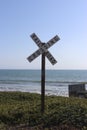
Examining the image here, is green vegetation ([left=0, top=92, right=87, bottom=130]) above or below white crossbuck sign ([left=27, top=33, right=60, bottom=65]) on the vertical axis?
below

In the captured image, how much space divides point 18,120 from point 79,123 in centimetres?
261

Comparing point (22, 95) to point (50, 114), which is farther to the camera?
point (22, 95)

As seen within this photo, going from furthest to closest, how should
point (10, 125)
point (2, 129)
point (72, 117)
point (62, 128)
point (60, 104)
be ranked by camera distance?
point (60, 104), point (10, 125), point (72, 117), point (2, 129), point (62, 128)

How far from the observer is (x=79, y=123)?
35.4ft

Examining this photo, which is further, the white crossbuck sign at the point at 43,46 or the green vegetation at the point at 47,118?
the white crossbuck sign at the point at 43,46

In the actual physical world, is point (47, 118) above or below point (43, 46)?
below

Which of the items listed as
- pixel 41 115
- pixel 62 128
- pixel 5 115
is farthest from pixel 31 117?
pixel 62 128

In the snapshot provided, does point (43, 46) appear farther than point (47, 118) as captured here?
Yes

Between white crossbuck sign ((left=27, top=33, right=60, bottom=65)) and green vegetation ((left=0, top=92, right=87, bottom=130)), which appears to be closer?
green vegetation ((left=0, top=92, right=87, bottom=130))

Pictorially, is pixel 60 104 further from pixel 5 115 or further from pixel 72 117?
pixel 72 117

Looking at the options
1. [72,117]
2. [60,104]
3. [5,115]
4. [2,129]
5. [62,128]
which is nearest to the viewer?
[62,128]

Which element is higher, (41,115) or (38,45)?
(38,45)

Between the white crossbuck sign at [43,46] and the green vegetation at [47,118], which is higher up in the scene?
the white crossbuck sign at [43,46]

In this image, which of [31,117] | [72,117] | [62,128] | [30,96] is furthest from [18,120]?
[30,96]
